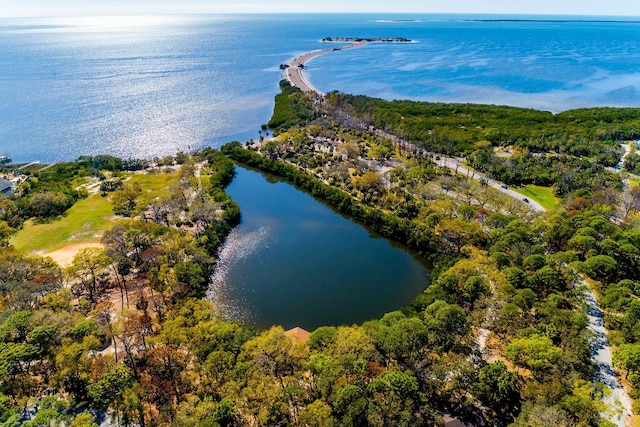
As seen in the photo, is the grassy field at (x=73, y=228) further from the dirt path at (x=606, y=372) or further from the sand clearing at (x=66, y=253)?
the dirt path at (x=606, y=372)

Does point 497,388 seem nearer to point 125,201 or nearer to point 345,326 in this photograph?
point 345,326

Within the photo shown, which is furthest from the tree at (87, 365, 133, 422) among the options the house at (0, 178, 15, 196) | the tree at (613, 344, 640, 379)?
the house at (0, 178, 15, 196)

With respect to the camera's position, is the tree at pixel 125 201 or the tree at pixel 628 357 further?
the tree at pixel 125 201

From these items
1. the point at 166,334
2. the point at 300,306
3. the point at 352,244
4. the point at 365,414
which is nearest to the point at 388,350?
the point at 365,414

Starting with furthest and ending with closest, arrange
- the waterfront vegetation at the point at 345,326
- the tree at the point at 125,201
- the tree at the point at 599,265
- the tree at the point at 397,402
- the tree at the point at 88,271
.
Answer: the tree at the point at 125,201
the tree at the point at 88,271
the tree at the point at 599,265
the waterfront vegetation at the point at 345,326
the tree at the point at 397,402

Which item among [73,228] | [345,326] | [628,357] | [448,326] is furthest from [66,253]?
[628,357]

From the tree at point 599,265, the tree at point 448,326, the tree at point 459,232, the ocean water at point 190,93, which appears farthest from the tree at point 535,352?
the ocean water at point 190,93
